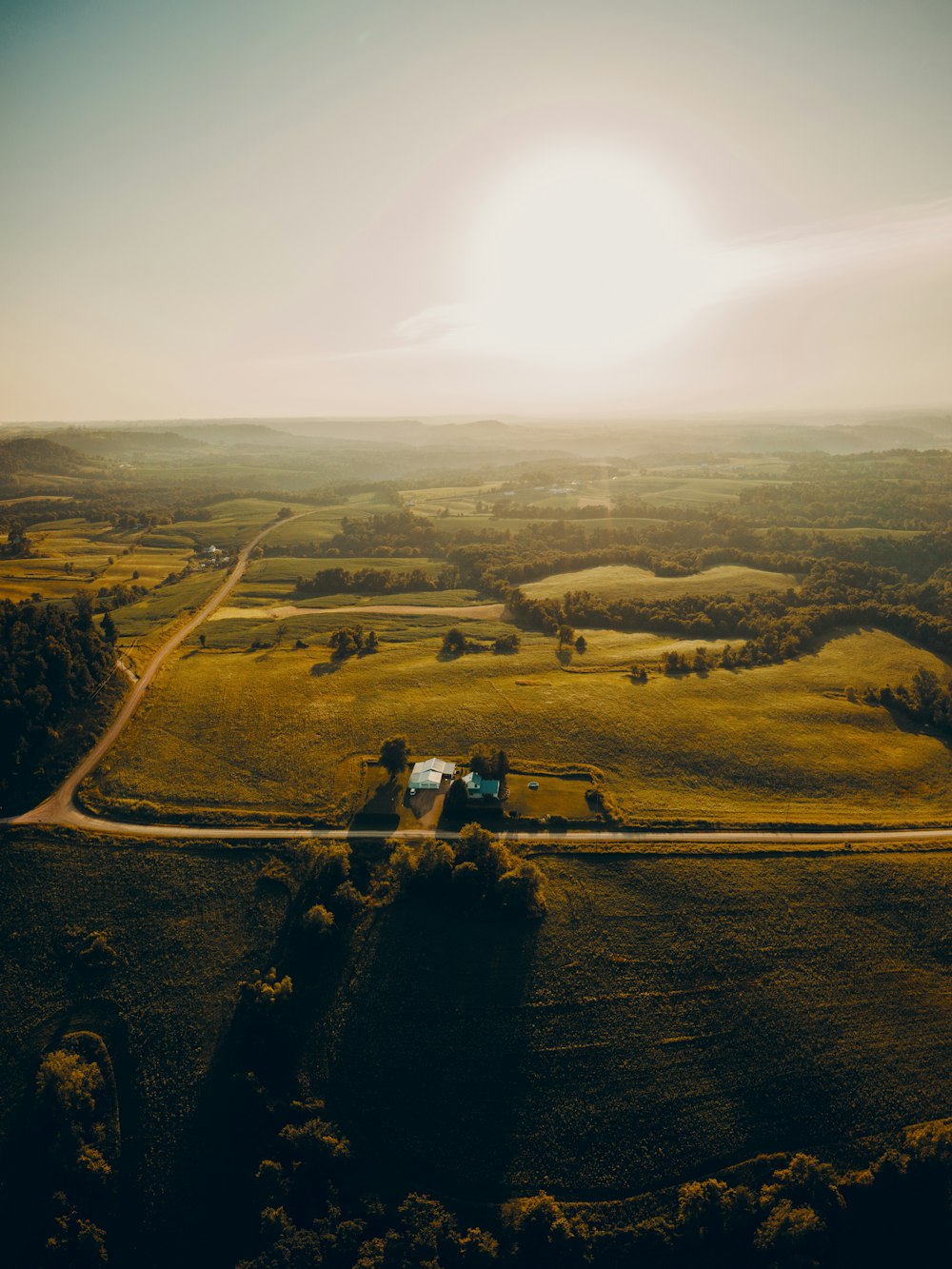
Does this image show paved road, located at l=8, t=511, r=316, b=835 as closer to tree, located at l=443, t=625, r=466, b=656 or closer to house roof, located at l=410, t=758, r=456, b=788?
house roof, located at l=410, t=758, r=456, b=788

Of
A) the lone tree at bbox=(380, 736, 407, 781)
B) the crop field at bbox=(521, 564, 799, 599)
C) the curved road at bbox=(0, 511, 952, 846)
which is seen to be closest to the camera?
the curved road at bbox=(0, 511, 952, 846)

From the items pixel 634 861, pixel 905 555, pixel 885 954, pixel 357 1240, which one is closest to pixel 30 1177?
pixel 357 1240

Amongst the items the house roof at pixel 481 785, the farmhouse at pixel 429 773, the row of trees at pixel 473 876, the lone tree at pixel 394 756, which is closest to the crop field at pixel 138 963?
the row of trees at pixel 473 876

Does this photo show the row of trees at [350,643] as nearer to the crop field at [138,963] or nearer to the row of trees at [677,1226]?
the crop field at [138,963]

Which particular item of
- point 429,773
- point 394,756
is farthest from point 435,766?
point 394,756

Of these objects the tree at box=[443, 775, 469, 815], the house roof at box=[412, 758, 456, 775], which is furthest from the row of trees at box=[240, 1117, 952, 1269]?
the house roof at box=[412, 758, 456, 775]

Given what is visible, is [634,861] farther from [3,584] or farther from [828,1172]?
[3,584]

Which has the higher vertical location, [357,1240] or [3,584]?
[3,584]
